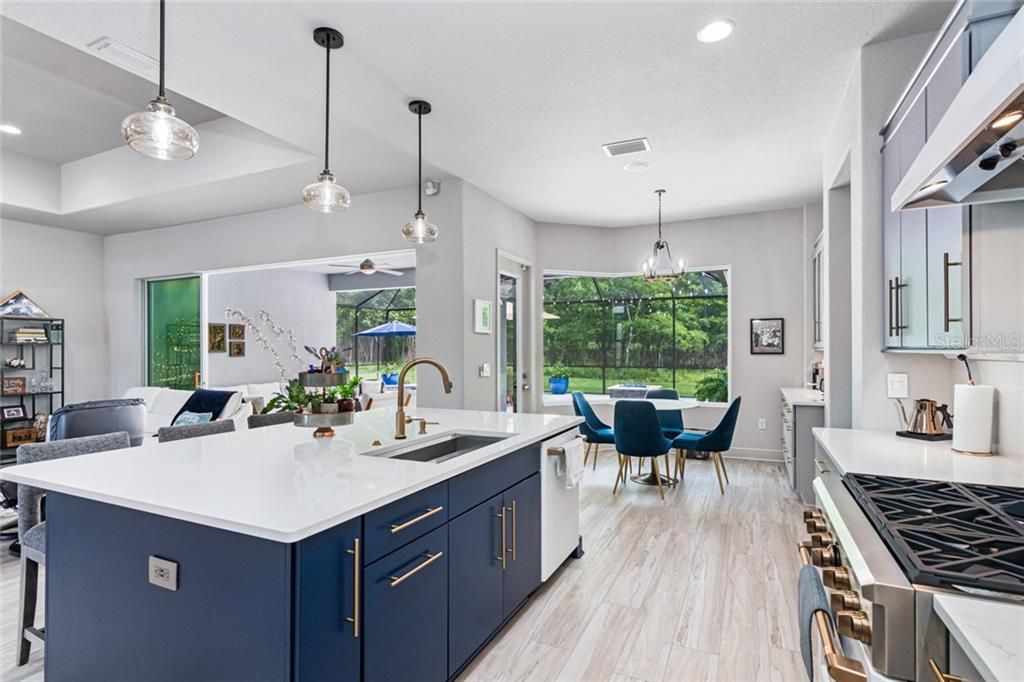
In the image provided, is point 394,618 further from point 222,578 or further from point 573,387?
point 573,387

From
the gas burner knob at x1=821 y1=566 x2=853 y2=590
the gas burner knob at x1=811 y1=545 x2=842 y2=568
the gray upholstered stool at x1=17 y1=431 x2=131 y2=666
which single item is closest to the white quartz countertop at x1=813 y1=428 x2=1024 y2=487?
the gas burner knob at x1=811 y1=545 x2=842 y2=568

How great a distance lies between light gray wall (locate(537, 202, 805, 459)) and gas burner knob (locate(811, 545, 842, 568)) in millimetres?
4781

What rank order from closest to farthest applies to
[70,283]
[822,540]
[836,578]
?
[836,578] → [822,540] → [70,283]

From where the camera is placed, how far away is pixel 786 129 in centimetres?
355

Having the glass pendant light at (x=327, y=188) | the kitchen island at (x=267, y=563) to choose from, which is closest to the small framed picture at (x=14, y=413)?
the kitchen island at (x=267, y=563)

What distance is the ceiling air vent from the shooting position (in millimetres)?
3742

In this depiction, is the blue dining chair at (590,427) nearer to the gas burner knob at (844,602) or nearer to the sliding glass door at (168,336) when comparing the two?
the gas burner knob at (844,602)

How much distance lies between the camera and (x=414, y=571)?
1.67 m

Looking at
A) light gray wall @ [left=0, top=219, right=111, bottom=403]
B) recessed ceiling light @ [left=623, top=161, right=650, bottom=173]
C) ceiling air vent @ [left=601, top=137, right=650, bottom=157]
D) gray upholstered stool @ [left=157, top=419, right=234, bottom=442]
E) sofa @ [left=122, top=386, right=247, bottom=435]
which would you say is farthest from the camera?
light gray wall @ [left=0, top=219, right=111, bottom=403]

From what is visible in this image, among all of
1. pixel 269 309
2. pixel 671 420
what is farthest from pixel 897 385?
pixel 269 309

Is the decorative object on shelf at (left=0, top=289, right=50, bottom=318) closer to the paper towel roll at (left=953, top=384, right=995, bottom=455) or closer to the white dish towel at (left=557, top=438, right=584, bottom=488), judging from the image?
the white dish towel at (left=557, top=438, right=584, bottom=488)

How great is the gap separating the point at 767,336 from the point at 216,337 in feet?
23.1

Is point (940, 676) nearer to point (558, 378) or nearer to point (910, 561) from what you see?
point (910, 561)

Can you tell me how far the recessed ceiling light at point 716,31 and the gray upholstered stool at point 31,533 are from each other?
3429 millimetres
